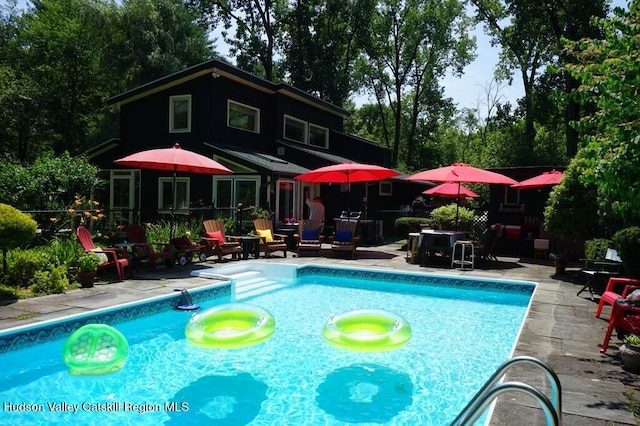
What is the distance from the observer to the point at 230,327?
513 centimetres

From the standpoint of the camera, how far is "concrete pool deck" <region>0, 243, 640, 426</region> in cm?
332

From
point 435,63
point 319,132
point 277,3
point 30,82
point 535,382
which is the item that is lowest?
point 535,382

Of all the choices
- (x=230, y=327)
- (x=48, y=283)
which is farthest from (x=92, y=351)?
(x=48, y=283)

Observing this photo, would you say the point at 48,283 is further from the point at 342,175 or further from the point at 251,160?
the point at 342,175

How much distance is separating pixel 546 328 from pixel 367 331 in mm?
2375

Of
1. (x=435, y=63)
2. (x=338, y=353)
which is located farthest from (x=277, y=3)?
(x=338, y=353)

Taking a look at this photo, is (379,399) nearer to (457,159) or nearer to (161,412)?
(161,412)

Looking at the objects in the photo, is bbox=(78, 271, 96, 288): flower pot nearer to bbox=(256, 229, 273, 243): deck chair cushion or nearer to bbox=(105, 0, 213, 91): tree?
bbox=(256, 229, 273, 243): deck chair cushion

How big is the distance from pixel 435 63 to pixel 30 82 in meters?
28.3

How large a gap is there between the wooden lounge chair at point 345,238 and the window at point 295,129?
7.81 meters

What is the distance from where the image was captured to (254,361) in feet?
17.8

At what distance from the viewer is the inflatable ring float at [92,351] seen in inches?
184

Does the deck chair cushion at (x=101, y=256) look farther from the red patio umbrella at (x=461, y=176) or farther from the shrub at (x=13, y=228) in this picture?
the red patio umbrella at (x=461, y=176)

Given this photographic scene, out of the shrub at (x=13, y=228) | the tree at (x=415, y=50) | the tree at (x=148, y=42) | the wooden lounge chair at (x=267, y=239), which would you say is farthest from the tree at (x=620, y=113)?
the tree at (x=415, y=50)
